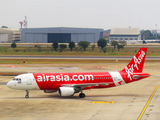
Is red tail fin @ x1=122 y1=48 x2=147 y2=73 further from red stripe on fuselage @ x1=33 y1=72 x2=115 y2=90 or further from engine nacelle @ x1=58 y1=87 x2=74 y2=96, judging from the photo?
engine nacelle @ x1=58 y1=87 x2=74 y2=96

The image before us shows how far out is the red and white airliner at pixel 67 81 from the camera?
43.3 meters

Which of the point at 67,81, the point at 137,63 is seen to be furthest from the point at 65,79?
the point at 137,63

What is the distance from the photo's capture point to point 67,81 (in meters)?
44.3

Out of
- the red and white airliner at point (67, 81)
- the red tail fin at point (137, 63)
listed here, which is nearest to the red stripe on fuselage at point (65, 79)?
the red and white airliner at point (67, 81)

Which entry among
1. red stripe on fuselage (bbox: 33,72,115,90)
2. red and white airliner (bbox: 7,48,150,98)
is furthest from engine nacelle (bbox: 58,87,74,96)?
red stripe on fuselage (bbox: 33,72,115,90)

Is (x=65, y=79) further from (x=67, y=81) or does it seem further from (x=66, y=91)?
(x=66, y=91)

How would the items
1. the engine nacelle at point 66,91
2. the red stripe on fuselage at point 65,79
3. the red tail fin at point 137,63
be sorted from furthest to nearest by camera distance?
1. the red tail fin at point 137,63
2. the red stripe on fuselage at point 65,79
3. the engine nacelle at point 66,91

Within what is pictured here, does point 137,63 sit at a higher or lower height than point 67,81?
higher

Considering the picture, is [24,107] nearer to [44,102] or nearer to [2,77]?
[44,102]

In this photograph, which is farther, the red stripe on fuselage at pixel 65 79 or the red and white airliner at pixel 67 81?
the red stripe on fuselage at pixel 65 79

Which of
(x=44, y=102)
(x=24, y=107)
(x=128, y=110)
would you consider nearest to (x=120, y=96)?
(x=128, y=110)

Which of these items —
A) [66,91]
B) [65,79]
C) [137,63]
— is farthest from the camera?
[137,63]

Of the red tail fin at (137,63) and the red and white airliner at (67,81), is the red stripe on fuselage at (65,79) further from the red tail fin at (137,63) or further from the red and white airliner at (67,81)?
the red tail fin at (137,63)

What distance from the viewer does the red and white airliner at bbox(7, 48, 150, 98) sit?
43.3m
